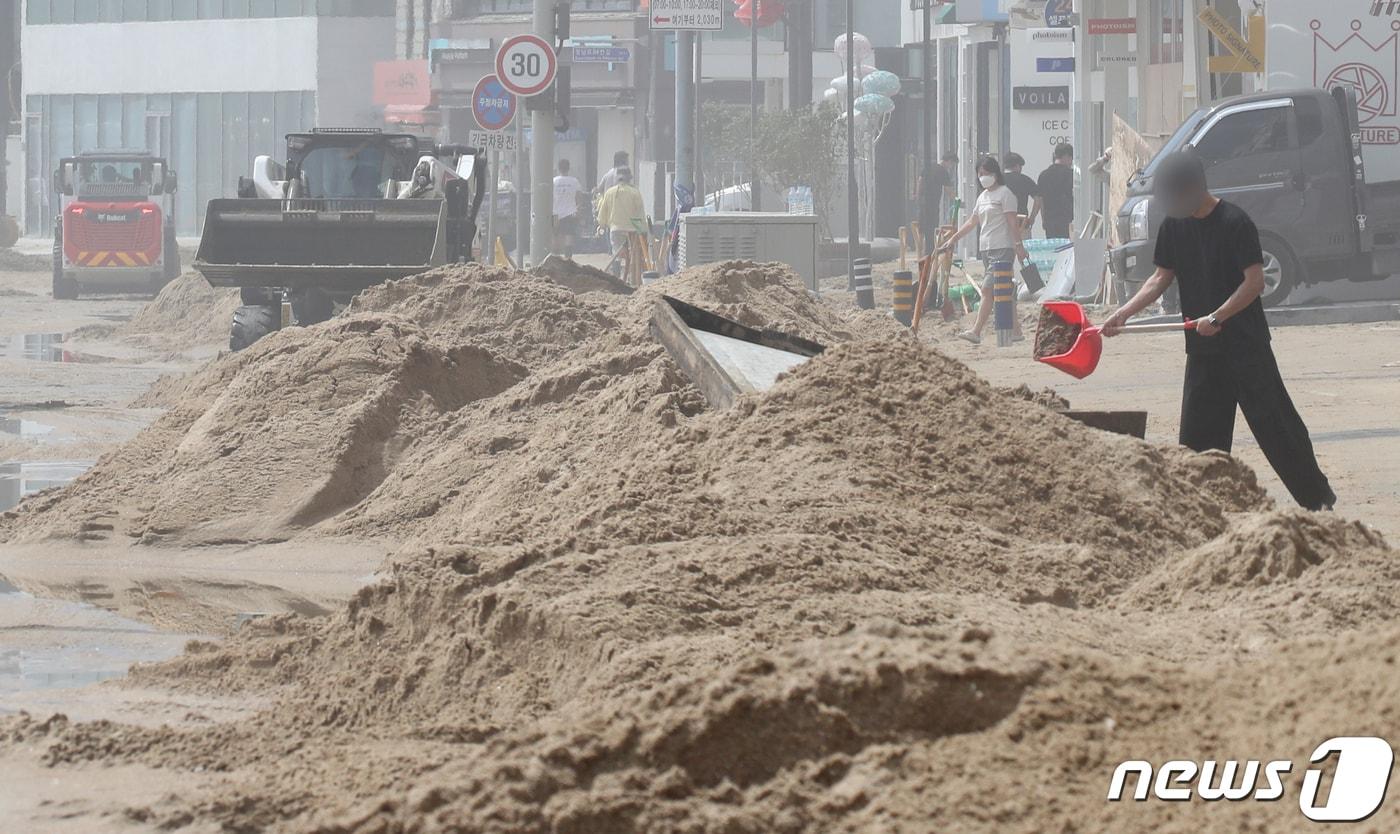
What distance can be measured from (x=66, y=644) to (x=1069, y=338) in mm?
4531

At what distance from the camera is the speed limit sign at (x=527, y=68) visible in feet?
72.5

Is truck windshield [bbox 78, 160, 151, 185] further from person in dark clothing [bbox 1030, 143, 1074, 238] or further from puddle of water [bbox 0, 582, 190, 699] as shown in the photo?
puddle of water [bbox 0, 582, 190, 699]

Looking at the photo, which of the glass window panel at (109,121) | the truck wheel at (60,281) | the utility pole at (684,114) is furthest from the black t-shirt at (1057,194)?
the glass window panel at (109,121)

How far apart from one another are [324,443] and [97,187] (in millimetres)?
24212

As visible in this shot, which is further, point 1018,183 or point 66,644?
point 1018,183

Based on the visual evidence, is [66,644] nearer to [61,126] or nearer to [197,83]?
Result: [197,83]

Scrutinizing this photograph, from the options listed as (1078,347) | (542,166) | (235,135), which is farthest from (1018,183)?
(235,135)

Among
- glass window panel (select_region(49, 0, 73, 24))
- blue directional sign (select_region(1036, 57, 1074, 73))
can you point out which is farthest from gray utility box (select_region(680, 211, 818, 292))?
glass window panel (select_region(49, 0, 73, 24))

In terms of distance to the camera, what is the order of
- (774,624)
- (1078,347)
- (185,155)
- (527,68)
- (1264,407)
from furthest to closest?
(185,155), (527,68), (1078,347), (1264,407), (774,624)

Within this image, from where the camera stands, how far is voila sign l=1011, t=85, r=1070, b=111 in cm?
3747

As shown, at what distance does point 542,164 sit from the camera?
2325cm

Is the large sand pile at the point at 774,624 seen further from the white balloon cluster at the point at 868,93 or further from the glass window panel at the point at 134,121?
the glass window panel at the point at 134,121

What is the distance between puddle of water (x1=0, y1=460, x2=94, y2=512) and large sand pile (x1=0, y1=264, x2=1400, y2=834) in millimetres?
832

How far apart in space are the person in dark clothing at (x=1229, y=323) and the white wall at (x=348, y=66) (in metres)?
55.6
